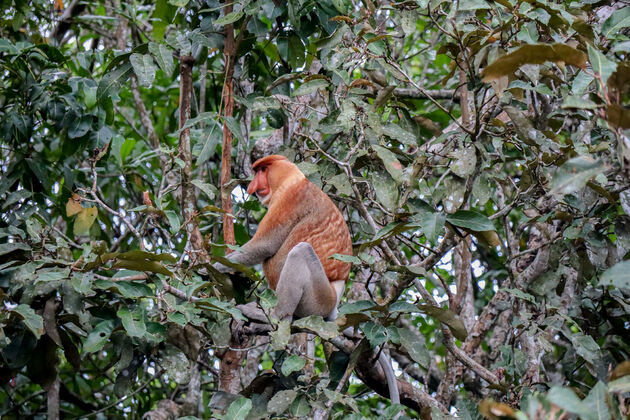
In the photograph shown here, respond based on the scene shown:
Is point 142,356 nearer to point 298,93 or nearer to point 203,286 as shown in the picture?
point 203,286

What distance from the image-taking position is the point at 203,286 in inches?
101

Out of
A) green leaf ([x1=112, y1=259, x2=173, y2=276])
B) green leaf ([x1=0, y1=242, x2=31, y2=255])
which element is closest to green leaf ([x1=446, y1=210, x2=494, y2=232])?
green leaf ([x1=112, y1=259, x2=173, y2=276])

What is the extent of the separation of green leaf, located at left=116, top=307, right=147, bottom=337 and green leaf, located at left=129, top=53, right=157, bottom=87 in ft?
3.59

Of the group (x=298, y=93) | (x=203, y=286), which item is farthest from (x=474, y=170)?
(x=203, y=286)

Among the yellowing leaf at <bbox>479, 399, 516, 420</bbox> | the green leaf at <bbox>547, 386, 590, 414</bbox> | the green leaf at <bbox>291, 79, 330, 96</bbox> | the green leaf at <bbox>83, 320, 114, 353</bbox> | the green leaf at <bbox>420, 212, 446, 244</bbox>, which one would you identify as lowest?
the green leaf at <bbox>83, 320, 114, 353</bbox>

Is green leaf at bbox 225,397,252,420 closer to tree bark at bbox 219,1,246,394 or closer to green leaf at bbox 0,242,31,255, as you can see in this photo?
tree bark at bbox 219,1,246,394

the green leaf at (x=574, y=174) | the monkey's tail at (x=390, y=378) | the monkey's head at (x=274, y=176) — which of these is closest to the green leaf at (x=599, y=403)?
the green leaf at (x=574, y=174)

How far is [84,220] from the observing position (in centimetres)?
355

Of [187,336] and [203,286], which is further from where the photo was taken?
[187,336]

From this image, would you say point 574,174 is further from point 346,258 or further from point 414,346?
point 414,346

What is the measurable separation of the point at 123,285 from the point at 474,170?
1303 millimetres

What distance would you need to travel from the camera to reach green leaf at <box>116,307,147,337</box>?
7.98ft

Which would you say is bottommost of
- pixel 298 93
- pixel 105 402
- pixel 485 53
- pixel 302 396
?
pixel 105 402

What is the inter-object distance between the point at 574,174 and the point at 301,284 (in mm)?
1743
